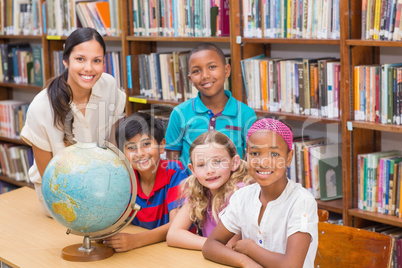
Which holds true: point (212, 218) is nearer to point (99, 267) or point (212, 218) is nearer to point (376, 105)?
point (99, 267)

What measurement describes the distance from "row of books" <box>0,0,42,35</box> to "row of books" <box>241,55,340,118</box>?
2.45 metres

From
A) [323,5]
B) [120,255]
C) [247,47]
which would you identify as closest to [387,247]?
[120,255]

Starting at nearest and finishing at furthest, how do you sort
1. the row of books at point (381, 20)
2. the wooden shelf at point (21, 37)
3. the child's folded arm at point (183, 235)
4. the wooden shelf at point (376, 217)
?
1. the child's folded arm at point (183, 235)
2. the row of books at point (381, 20)
3. the wooden shelf at point (376, 217)
4. the wooden shelf at point (21, 37)

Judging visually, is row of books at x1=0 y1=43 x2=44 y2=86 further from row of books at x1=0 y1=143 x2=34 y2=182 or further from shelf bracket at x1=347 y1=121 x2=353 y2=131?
shelf bracket at x1=347 y1=121 x2=353 y2=131

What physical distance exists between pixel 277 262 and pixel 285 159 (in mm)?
353

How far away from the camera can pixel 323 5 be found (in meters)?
3.10

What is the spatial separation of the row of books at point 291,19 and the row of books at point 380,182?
685mm

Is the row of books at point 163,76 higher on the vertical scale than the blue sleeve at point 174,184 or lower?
higher

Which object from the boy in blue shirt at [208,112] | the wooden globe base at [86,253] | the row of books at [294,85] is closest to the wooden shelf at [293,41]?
the row of books at [294,85]

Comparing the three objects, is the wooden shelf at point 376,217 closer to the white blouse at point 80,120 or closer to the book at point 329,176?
the book at point 329,176

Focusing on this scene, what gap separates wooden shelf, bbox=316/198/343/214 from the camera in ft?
10.4

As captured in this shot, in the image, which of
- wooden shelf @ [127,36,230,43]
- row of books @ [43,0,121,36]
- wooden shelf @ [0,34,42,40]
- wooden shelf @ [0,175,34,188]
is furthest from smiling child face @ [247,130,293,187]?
wooden shelf @ [0,175,34,188]

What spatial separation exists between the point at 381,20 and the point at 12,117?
12.7ft

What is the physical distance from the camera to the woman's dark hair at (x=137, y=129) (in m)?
2.46
